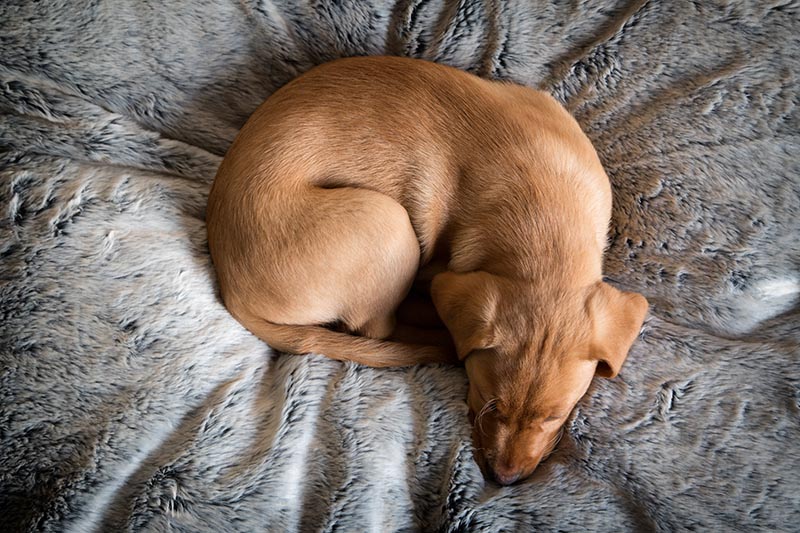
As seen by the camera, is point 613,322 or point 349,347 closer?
point 613,322

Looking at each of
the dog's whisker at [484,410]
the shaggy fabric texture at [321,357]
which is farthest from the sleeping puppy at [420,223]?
the shaggy fabric texture at [321,357]

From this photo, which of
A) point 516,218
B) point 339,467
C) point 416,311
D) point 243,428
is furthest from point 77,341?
point 516,218

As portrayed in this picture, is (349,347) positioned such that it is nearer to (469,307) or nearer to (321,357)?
(321,357)

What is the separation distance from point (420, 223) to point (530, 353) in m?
0.55

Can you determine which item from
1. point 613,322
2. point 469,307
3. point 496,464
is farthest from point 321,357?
point 613,322

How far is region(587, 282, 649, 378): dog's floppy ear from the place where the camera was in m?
1.54

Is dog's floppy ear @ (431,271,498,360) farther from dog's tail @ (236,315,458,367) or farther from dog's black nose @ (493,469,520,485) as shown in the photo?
dog's black nose @ (493,469,520,485)

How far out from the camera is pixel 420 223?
1.86 metres

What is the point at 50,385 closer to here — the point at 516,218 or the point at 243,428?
the point at 243,428

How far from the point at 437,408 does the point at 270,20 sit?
1.34 m

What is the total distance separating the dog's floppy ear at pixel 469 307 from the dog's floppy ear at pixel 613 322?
0.86ft

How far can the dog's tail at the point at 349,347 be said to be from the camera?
176cm

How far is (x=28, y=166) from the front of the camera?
1.73 metres

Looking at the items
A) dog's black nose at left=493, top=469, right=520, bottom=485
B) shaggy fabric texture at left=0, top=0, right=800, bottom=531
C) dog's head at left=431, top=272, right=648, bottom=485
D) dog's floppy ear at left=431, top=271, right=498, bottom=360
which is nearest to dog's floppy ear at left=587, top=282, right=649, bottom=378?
dog's head at left=431, top=272, right=648, bottom=485
